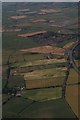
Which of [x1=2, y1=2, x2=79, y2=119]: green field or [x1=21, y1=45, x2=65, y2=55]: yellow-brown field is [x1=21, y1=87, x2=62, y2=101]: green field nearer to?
[x1=2, y1=2, x2=79, y2=119]: green field

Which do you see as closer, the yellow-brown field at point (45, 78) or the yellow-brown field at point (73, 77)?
the yellow-brown field at point (45, 78)

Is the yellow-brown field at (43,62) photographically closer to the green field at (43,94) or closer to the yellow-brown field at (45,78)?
the yellow-brown field at (45,78)

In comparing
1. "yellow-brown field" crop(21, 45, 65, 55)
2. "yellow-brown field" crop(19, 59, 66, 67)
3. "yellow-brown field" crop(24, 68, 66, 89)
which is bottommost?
"yellow-brown field" crop(24, 68, 66, 89)

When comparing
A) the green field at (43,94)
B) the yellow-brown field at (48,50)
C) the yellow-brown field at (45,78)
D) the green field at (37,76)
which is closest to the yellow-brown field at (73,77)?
the green field at (37,76)

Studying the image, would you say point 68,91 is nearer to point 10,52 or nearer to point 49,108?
point 49,108

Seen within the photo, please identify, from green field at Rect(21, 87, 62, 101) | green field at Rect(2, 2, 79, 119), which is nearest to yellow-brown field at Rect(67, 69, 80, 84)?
green field at Rect(2, 2, 79, 119)

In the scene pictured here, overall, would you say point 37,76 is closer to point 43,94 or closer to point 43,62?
point 43,94

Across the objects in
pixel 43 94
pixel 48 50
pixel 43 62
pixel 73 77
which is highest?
pixel 48 50

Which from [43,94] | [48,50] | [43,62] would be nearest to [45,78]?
[43,94]

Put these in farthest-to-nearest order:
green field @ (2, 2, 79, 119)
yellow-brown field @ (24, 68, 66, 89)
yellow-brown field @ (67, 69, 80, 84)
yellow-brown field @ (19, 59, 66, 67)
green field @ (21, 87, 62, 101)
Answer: yellow-brown field @ (19, 59, 66, 67) → yellow-brown field @ (67, 69, 80, 84) → yellow-brown field @ (24, 68, 66, 89) → green field @ (21, 87, 62, 101) → green field @ (2, 2, 79, 119)

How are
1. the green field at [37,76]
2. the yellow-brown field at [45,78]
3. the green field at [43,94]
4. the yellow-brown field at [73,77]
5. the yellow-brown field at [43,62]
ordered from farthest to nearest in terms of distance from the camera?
1. the yellow-brown field at [43,62]
2. the yellow-brown field at [73,77]
3. the yellow-brown field at [45,78]
4. the green field at [43,94]
5. the green field at [37,76]

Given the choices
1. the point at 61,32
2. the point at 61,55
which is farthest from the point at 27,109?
the point at 61,32
